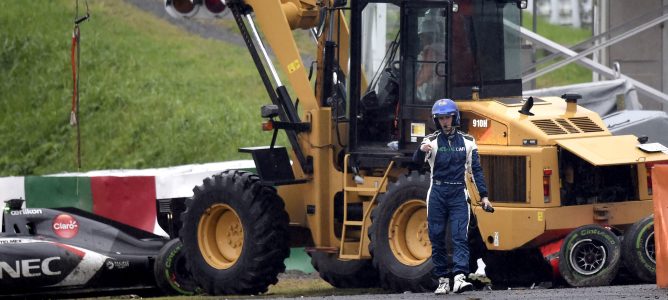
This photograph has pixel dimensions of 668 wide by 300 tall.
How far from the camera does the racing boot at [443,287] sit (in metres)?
11.8

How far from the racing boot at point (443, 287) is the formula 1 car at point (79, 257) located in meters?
3.70

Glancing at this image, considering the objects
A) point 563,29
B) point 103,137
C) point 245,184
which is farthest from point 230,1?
point 563,29

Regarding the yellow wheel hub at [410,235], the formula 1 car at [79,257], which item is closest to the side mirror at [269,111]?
the yellow wheel hub at [410,235]

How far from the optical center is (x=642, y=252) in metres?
12.3

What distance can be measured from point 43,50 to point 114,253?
1810 centimetres

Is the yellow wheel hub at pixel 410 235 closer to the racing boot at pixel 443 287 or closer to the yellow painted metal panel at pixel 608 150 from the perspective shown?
the racing boot at pixel 443 287

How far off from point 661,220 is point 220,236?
4.60 m

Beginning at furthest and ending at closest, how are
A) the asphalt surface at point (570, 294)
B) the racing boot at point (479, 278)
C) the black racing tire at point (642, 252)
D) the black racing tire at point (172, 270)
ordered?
the black racing tire at point (172, 270), the racing boot at point (479, 278), the black racing tire at point (642, 252), the asphalt surface at point (570, 294)

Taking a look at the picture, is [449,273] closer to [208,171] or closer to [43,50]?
[208,171]

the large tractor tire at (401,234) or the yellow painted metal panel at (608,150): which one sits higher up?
the yellow painted metal panel at (608,150)

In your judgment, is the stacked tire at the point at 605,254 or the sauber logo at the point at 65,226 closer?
the stacked tire at the point at 605,254

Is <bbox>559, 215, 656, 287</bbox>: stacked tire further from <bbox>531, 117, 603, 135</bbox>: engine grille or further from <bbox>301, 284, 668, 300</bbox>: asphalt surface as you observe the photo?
<bbox>531, 117, 603, 135</bbox>: engine grille

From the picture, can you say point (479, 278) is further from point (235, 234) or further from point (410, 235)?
point (235, 234)

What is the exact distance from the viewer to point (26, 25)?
33.3 metres
